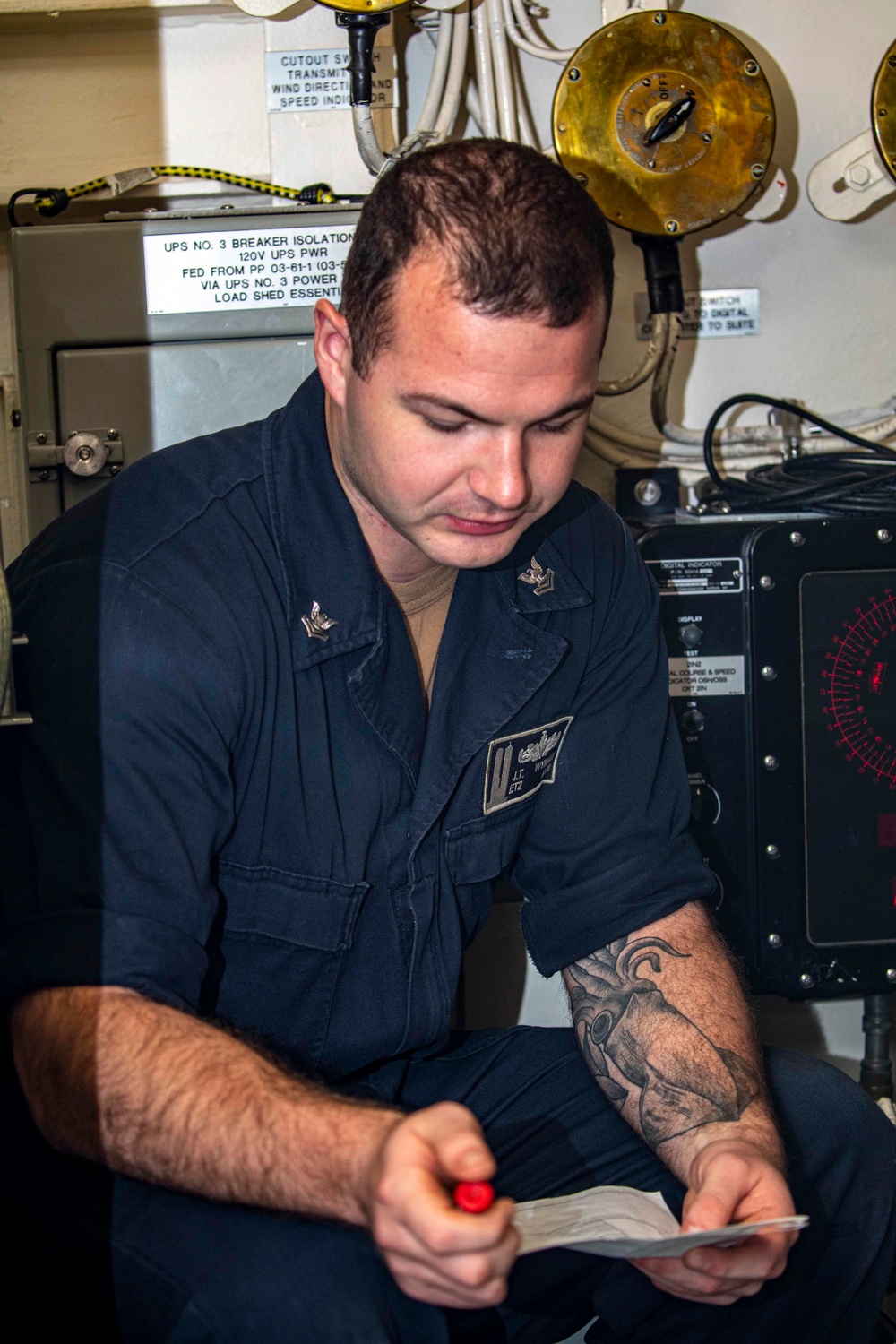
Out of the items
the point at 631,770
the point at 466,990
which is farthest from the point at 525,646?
the point at 466,990

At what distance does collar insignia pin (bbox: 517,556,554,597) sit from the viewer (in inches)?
49.9

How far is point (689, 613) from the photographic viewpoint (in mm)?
1512

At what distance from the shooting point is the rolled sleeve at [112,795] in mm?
921

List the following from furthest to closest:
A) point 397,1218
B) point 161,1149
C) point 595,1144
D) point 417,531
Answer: point 595,1144, point 417,531, point 161,1149, point 397,1218

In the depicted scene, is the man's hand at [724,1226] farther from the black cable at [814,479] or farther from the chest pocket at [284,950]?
the black cable at [814,479]

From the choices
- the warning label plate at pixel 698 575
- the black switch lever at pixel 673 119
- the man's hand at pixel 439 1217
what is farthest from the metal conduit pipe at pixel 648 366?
the man's hand at pixel 439 1217

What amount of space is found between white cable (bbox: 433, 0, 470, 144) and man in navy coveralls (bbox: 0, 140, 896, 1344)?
63 centimetres

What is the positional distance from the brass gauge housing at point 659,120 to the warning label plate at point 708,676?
560 mm

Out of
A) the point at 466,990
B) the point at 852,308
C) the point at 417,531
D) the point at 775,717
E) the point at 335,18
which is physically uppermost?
the point at 335,18

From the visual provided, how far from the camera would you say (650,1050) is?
1180 millimetres

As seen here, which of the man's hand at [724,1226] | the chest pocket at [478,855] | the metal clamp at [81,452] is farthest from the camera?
the metal clamp at [81,452]

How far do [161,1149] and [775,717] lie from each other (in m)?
0.89

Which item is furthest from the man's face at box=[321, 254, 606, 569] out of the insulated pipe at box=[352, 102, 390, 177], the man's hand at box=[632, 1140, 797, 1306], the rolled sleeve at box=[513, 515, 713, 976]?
the insulated pipe at box=[352, 102, 390, 177]

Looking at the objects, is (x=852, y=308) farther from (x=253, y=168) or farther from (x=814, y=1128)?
(x=814, y=1128)
